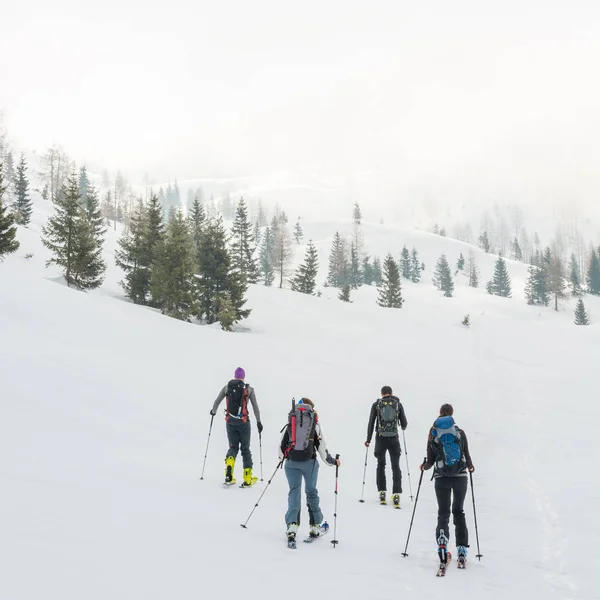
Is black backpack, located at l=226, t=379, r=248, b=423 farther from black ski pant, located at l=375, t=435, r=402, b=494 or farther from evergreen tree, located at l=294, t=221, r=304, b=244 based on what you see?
evergreen tree, located at l=294, t=221, r=304, b=244

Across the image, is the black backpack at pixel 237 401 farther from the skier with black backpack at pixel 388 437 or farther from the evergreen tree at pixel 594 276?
the evergreen tree at pixel 594 276

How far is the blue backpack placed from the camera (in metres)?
6.95

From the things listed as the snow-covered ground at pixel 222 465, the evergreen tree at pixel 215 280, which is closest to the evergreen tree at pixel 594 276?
the snow-covered ground at pixel 222 465

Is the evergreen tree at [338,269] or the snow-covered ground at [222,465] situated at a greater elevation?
the evergreen tree at [338,269]

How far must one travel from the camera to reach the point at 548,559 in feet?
23.7

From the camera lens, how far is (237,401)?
10.2 meters

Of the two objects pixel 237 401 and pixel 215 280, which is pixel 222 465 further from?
pixel 215 280

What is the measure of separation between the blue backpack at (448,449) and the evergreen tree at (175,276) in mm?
28902

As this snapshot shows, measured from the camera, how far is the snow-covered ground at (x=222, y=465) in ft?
19.3

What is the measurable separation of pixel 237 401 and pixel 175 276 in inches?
993

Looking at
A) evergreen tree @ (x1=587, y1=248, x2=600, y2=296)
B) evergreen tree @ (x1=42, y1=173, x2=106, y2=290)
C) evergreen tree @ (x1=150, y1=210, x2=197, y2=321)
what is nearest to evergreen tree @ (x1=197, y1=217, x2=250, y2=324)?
evergreen tree @ (x1=150, y1=210, x2=197, y2=321)

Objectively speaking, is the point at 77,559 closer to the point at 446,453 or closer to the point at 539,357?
the point at 446,453

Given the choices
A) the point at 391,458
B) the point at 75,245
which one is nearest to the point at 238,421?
the point at 391,458

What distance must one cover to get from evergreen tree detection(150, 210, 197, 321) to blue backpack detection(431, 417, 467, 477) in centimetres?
2890
